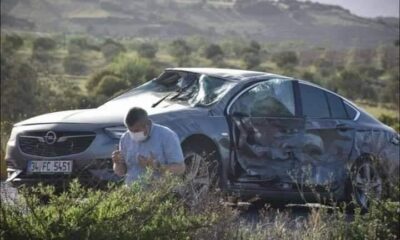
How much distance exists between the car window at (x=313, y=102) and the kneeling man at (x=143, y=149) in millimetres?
3359

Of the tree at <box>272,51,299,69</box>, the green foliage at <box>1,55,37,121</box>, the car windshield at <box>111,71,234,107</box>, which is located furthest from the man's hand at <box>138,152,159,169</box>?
the tree at <box>272,51,299,69</box>

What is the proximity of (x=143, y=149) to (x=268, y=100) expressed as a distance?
9.92ft

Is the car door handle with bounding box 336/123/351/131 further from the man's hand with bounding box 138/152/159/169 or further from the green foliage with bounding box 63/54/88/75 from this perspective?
the green foliage with bounding box 63/54/88/75

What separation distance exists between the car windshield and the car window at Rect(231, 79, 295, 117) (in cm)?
25

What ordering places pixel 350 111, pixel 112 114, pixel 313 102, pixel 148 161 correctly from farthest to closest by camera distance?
pixel 350 111, pixel 313 102, pixel 112 114, pixel 148 161

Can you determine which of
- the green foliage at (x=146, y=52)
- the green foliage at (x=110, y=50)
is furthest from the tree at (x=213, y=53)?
the green foliage at (x=110, y=50)

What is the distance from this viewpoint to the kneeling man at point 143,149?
270 inches

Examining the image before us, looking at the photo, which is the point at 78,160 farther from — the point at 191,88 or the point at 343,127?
the point at 343,127

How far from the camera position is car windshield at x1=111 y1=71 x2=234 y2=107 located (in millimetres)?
9281

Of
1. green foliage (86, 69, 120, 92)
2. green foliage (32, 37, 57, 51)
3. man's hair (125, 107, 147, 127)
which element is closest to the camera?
man's hair (125, 107, 147, 127)

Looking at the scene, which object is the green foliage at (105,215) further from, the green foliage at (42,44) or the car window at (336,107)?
the green foliage at (42,44)

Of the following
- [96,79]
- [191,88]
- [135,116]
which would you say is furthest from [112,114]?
[96,79]

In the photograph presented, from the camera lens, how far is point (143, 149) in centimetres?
696

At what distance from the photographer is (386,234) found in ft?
22.5
